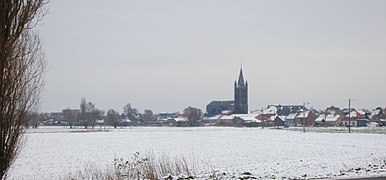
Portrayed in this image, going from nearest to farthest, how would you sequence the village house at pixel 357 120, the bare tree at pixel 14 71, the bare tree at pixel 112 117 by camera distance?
1. the bare tree at pixel 14 71
2. the village house at pixel 357 120
3. the bare tree at pixel 112 117

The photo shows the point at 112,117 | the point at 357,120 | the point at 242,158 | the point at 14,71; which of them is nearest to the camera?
the point at 14,71

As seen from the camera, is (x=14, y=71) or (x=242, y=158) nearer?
(x=14, y=71)

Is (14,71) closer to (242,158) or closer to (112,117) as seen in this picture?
(242,158)

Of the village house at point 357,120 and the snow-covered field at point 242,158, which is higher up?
the village house at point 357,120

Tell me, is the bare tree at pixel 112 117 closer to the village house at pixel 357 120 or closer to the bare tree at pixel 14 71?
the village house at pixel 357 120

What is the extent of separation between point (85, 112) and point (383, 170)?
181250mm

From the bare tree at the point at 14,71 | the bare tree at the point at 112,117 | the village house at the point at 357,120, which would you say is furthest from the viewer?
the bare tree at the point at 112,117

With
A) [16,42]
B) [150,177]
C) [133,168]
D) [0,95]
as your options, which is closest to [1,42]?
[16,42]

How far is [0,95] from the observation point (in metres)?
12.0

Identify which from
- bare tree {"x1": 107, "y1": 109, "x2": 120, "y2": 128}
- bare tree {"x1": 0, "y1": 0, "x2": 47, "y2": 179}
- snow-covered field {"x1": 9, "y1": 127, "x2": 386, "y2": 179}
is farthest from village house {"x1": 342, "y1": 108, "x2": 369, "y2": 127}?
bare tree {"x1": 0, "y1": 0, "x2": 47, "y2": 179}

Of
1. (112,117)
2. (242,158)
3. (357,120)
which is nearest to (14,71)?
(242,158)

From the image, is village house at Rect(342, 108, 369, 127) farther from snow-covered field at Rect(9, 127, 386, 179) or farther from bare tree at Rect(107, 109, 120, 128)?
snow-covered field at Rect(9, 127, 386, 179)

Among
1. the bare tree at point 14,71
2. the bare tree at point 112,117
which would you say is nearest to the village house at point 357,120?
the bare tree at point 112,117

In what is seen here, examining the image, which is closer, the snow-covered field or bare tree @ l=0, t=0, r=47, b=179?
bare tree @ l=0, t=0, r=47, b=179
